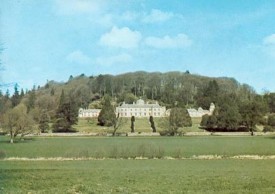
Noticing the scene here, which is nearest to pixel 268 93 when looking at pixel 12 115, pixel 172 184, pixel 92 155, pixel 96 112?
pixel 96 112

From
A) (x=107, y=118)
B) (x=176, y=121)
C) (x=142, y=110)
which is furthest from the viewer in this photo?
(x=142, y=110)

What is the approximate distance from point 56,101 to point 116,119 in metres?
32.1

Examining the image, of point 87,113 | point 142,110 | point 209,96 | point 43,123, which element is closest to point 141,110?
point 142,110

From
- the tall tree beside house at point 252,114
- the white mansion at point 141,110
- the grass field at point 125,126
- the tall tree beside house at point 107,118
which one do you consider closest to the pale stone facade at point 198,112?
the grass field at point 125,126

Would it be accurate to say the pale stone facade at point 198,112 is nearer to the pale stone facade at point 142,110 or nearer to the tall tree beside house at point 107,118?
the pale stone facade at point 142,110

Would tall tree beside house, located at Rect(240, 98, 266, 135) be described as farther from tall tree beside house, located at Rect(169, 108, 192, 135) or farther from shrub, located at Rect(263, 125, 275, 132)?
tall tree beside house, located at Rect(169, 108, 192, 135)

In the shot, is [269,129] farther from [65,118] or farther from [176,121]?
[65,118]

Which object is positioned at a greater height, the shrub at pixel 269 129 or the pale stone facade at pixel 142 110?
the pale stone facade at pixel 142 110

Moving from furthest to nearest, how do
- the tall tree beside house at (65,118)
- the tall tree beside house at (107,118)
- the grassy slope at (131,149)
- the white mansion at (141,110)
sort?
the white mansion at (141,110) < the tall tree beside house at (107,118) < the tall tree beside house at (65,118) < the grassy slope at (131,149)

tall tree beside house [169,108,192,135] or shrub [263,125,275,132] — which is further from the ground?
tall tree beside house [169,108,192,135]

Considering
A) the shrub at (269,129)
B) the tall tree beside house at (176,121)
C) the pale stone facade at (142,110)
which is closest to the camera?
the tall tree beside house at (176,121)

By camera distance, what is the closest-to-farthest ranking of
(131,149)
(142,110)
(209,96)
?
(131,149), (142,110), (209,96)

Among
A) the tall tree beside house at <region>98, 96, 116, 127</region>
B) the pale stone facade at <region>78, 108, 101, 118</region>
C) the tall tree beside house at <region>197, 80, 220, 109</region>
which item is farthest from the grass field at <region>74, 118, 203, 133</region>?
the tall tree beside house at <region>197, 80, 220, 109</region>

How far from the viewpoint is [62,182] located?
20188 mm
